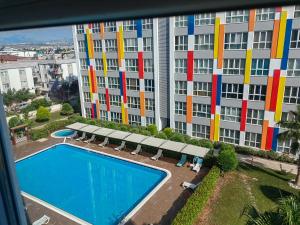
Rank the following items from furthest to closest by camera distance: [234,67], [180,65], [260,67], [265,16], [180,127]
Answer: [180,127] < [180,65] < [234,67] < [260,67] < [265,16]

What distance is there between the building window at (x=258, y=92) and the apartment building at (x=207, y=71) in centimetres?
7

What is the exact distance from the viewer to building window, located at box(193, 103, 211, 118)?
66.0 ft

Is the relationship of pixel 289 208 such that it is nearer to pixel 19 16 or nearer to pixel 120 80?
pixel 19 16

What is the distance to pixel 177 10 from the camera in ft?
3.76

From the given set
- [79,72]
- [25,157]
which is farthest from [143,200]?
[79,72]

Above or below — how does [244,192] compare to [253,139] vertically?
below

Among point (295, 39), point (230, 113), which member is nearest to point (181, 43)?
point (230, 113)

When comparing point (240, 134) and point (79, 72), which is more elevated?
point (79, 72)

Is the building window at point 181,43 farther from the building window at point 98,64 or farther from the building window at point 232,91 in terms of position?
the building window at point 98,64

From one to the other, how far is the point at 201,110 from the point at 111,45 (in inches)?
418

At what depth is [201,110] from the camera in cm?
2042

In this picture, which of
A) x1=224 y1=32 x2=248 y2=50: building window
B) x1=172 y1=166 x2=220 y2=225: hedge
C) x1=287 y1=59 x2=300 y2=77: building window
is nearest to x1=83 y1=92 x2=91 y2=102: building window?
x1=224 y1=32 x2=248 y2=50: building window

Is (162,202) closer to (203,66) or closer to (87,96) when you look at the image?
(203,66)

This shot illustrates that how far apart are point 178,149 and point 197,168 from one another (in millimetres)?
1852
